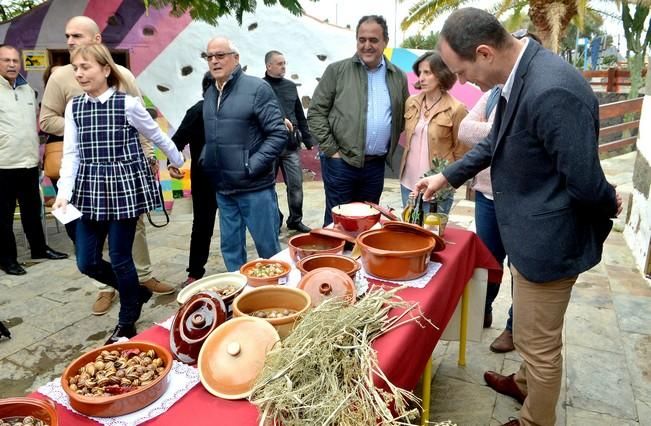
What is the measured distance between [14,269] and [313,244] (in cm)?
370

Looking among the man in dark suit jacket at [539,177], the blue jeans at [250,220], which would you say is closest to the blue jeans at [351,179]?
the blue jeans at [250,220]

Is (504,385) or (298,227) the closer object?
(504,385)

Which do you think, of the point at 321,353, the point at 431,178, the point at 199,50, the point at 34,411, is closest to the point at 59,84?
the point at 431,178

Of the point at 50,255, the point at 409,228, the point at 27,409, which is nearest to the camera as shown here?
the point at 27,409

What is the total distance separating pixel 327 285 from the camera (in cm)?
155

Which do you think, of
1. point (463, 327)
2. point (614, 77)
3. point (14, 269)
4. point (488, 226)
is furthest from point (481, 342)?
point (614, 77)

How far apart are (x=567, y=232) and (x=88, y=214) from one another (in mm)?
2392

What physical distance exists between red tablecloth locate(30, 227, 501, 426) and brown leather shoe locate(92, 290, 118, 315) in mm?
2403

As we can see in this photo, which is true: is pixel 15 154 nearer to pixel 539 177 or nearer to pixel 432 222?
pixel 432 222

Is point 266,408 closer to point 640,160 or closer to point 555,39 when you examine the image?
point 640,160

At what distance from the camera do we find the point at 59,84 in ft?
11.2

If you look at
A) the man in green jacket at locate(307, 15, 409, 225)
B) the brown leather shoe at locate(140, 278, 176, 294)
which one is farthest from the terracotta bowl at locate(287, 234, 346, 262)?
the brown leather shoe at locate(140, 278, 176, 294)

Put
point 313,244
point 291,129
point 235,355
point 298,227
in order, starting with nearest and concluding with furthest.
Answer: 1. point 235,355
2. point 313,244
3. point 291,129
4. point 298,227

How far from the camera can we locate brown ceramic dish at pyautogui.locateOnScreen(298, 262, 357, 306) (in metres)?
1.52
